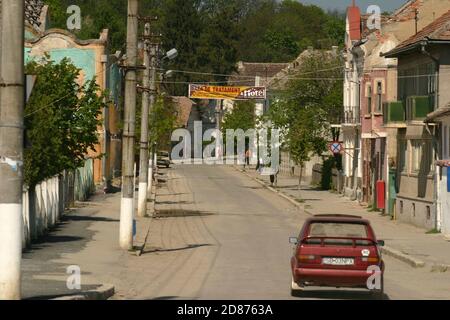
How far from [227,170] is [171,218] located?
2123 inches

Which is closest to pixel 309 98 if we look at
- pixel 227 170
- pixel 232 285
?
pixel 227 170

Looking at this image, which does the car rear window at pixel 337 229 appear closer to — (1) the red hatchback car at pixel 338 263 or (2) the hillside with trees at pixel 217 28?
(1) the red hatchback car at pixel 338 263

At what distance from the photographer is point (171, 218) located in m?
45.8

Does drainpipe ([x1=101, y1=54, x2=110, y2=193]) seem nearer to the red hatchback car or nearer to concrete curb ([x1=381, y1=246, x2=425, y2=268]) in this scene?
concrete curb ([x1=381, y1=246, x2=425, y2=268])

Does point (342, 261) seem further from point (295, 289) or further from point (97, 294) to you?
point (97, 294)

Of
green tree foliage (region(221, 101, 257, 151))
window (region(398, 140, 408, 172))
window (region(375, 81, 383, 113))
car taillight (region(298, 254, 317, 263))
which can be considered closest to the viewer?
car taillight (region(298, 254, 317, 263))

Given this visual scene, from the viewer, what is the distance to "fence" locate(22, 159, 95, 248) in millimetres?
28484

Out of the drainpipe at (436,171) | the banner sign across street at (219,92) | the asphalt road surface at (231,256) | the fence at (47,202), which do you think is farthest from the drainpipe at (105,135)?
the banner sign across street at (219,92)

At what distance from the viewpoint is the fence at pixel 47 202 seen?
2848 cm

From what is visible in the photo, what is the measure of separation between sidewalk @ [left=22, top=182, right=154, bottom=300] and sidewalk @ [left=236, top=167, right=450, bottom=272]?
742cm

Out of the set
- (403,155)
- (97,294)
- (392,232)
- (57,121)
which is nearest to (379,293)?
(97,294)

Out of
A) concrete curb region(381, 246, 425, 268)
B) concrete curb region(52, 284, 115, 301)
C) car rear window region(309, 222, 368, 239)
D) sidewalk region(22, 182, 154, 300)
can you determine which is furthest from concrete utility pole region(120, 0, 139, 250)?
car rear window region(309, 222, 368, 239)

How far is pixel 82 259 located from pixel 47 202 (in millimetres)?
8564

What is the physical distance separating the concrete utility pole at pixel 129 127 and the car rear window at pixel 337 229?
10655mm
